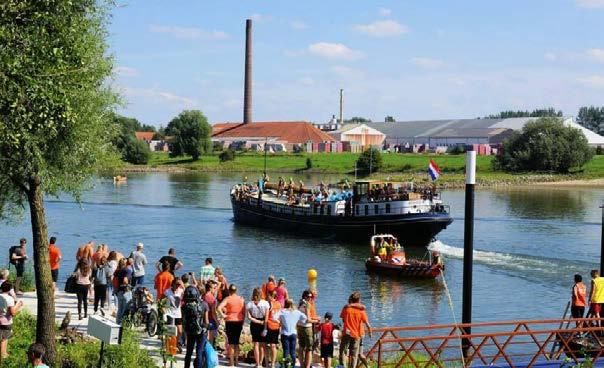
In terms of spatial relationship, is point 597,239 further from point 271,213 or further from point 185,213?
point 185,213

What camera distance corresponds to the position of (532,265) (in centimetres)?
4294

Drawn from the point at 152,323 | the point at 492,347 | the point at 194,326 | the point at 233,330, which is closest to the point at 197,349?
the point at 194,326

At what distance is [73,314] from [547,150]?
101 metres

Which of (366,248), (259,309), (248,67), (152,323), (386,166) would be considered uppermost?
(248,67)

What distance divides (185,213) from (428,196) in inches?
1004

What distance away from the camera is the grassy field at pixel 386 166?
111 meters

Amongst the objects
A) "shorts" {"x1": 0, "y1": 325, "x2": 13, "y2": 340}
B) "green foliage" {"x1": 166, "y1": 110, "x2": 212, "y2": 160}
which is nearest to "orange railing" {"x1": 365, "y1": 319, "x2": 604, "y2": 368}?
"shorts" {"x1": 0, "y1": 325, "x2": 13, "y2": 340}

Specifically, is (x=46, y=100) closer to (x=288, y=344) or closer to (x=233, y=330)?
(x=233, y=330)

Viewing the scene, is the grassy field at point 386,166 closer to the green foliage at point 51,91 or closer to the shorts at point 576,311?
the shorts at point 576,311

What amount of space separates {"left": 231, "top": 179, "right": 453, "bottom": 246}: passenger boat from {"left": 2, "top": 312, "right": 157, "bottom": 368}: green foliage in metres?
34.6

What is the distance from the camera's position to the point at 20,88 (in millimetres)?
14820

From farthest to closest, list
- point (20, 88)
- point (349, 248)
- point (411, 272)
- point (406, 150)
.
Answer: point (406, 150)
point (349, 248)
point (411, 272)
point (20, 88)

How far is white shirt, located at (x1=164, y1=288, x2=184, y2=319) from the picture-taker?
59.6 feet

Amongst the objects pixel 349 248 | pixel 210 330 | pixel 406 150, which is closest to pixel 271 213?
pixel 349 248
